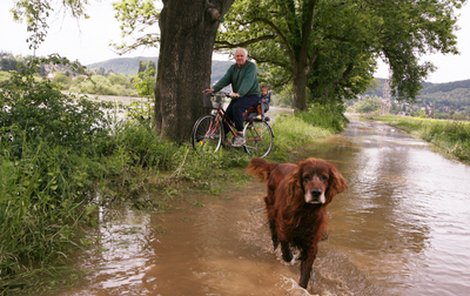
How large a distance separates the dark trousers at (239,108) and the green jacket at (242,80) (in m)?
0.14

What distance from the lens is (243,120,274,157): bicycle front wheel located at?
990 centimetres

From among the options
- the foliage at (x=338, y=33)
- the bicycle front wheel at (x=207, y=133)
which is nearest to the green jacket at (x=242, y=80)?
the bicycle front wheel at (x=207, y=133)

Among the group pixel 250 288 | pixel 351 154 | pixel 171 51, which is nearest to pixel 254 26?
pixel 351 154

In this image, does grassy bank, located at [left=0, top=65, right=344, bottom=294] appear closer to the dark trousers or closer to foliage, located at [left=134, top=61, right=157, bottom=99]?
the dark trousers

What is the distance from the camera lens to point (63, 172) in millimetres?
4414

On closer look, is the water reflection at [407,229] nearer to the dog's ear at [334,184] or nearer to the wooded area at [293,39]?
the dog's ear at [334,184]

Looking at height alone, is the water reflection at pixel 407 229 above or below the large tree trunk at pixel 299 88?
below

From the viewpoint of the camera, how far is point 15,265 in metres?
3.18

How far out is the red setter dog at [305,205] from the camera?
10.7 ft

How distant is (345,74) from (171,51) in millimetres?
29007

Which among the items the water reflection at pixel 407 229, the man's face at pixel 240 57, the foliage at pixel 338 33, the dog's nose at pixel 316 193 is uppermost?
the foliage at pixel 338 33

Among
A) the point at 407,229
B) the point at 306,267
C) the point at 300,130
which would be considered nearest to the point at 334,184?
the point at 306,267

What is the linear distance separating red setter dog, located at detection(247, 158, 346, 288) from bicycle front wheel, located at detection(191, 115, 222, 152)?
166 inches

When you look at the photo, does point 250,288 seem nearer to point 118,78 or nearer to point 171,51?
point 171,51
